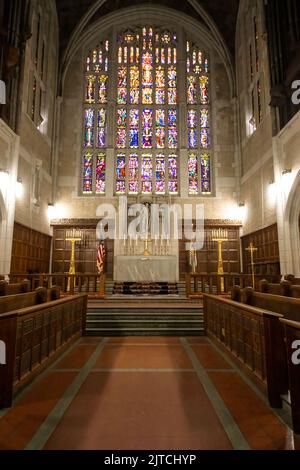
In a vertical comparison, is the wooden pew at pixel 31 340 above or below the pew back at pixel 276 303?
below

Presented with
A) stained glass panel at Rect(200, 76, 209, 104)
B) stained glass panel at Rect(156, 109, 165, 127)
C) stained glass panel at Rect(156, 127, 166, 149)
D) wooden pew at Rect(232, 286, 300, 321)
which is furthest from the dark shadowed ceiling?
wooden pew at Rect(232, 286, 300, 321)

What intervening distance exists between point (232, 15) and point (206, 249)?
1179cm

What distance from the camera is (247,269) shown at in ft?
43.5

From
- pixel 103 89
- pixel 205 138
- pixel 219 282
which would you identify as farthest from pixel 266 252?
pixel 103 89

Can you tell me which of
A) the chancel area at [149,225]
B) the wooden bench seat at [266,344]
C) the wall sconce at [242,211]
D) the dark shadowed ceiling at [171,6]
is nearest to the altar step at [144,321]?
the chancel area at [149,225]

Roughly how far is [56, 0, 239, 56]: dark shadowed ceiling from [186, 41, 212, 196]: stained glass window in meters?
1.53

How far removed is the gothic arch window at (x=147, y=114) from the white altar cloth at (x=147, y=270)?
4276 millimetres

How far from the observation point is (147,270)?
11781 millimetres

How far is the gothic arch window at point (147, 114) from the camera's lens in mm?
15180

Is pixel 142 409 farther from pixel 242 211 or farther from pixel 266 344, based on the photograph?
pixel 242 211

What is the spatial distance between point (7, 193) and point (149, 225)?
6574mm

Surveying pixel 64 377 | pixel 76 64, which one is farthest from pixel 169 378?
pixel 76 64

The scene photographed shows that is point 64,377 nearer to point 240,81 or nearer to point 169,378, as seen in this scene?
point 169,378

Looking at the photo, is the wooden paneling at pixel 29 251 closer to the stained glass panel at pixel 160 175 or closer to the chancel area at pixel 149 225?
the chancel area at pixel 149 225
